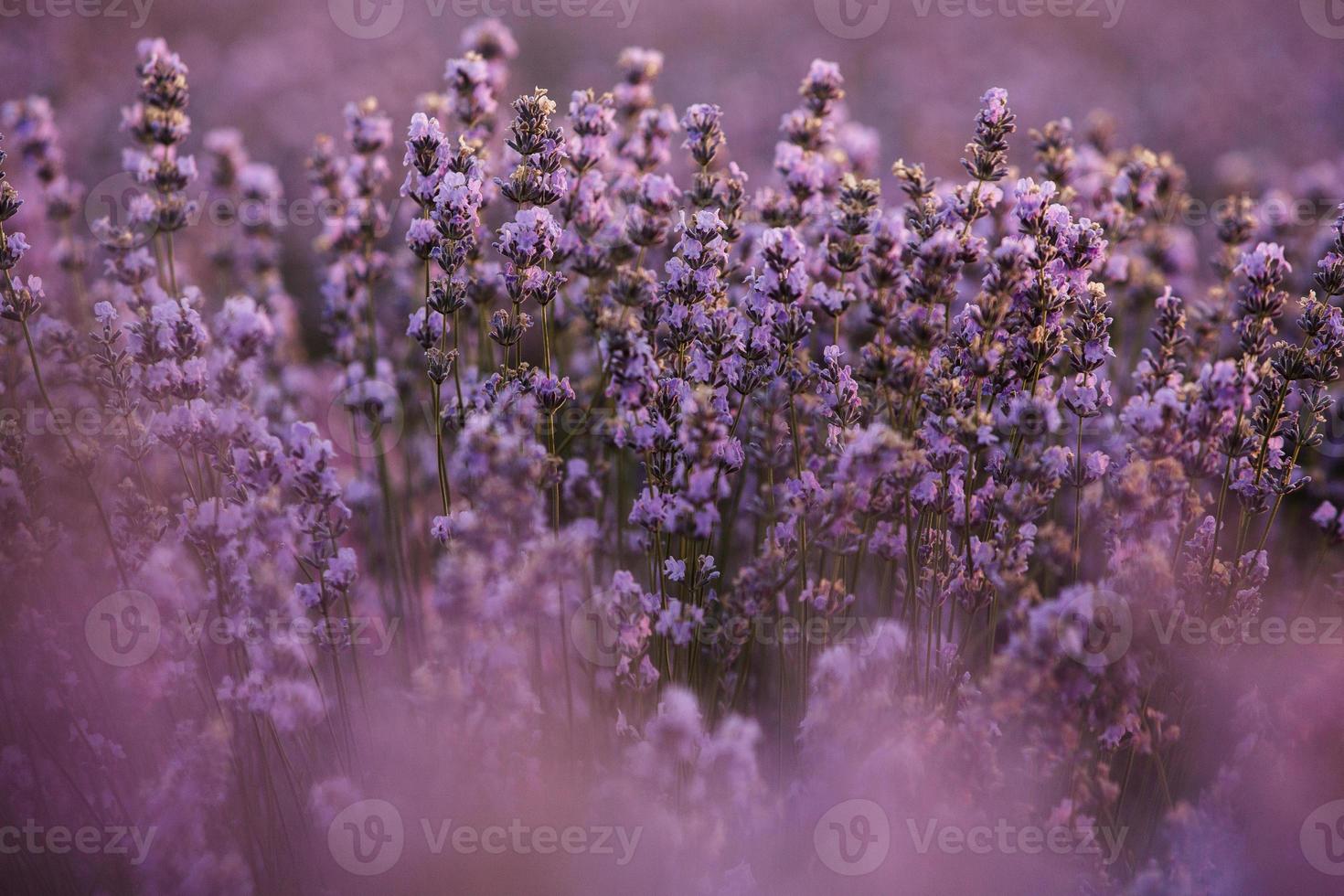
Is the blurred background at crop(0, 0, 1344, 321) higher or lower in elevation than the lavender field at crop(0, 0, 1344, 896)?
higher

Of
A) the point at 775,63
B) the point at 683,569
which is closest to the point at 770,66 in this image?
the point at 775,63

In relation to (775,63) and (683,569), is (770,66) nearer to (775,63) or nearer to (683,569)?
(775,63)

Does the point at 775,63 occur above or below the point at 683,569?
above

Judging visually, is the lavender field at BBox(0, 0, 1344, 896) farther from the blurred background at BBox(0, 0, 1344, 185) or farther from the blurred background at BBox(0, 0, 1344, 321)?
the blurred background at BBox(0, 0, 1344, 185)

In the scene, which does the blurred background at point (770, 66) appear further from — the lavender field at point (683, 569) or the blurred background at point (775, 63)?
the lavender field at point (683, 569)

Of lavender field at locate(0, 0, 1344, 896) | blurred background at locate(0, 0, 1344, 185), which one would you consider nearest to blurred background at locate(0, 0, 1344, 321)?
blurred background at locate(0, 0, 1344, 185)

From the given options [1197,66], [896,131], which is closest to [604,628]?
[896,131]

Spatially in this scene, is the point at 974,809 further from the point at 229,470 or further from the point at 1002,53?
the point at 1002,53

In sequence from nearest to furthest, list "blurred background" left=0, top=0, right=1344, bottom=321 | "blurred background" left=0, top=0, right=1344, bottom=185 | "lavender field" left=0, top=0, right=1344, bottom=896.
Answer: "lavender field" left=0, top=0, right=1344, bottom=896 → "blurred background" left=0, top=0, right=1344, bottom=321 → "blurred background" left=0, top=0, right=1344, bottom=185
